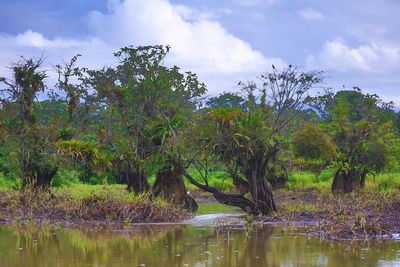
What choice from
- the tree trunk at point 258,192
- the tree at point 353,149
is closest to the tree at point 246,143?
the tree trunk at point 258,192

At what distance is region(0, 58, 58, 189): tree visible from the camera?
23.3 metres

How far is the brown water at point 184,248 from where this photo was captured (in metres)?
11.3

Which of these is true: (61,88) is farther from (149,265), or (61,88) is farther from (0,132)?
(149,265)

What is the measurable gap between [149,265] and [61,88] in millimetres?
16324

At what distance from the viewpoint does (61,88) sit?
84.8 ft

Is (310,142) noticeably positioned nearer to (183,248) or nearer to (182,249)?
(183,248)

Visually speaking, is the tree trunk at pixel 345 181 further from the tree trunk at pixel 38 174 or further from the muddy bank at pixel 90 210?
the tree trunk at pixel 38 174

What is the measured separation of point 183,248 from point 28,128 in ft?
39.9

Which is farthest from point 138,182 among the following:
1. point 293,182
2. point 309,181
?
point 309,181

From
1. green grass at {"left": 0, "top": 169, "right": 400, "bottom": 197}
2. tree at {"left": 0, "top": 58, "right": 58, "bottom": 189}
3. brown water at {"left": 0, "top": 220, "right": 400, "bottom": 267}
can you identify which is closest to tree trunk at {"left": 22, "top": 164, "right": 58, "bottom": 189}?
tree at {"left": 0, "top": 58, "right": 58, "bottom": 189}

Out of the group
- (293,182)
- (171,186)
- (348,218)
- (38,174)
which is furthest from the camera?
(293,182)

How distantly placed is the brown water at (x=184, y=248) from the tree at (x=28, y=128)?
5.95 meters

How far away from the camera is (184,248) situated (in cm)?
1338

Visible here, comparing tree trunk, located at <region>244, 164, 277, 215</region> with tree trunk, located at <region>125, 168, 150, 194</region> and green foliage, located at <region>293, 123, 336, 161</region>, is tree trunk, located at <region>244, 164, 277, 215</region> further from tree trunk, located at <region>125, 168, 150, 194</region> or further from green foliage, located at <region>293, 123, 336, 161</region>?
green foliage, located at <region>293, 123, 336, 161</region>
